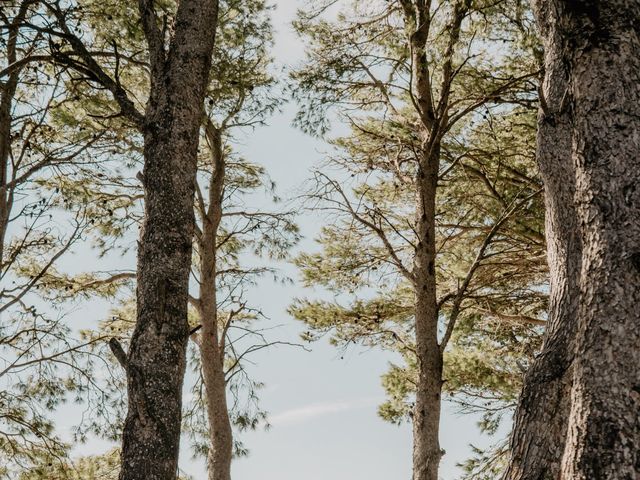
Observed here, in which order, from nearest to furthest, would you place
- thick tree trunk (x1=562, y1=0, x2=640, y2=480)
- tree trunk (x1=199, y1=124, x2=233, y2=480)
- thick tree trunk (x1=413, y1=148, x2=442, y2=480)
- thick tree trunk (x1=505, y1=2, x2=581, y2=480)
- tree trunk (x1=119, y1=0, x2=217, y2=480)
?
thick tree trunk (x1=562, y1=0, x2=640, y2=480), thick tree trunk (x1=505, y1=2, x2=581, y2=480), tree trunk (x1=119, y1=0, x2=217, y2=480), thick tree trunk (x1=413, y1=148, x2=442, y2=480), tree trunk (x1=199, y1=124, x2=233, y2=480)

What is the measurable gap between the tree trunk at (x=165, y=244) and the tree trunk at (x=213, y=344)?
18.4 ft

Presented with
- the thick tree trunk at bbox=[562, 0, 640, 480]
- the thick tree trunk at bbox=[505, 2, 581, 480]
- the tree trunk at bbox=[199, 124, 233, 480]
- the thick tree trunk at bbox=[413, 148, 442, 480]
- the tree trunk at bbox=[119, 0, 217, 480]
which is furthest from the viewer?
the tree trunk at bbox=[199, 124, 233, 480]

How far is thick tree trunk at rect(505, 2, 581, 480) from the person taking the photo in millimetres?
3600

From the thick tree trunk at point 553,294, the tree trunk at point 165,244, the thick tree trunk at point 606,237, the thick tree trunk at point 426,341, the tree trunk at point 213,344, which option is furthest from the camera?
the tree trunk at point 213,344

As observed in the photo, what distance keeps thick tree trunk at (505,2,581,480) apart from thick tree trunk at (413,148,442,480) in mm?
3718

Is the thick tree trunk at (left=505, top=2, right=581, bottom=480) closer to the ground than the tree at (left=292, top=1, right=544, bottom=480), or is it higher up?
closer to the ground

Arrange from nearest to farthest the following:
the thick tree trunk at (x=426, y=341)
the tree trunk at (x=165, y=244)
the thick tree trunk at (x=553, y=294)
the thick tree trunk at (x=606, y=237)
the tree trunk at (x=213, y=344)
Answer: the thick tree trunk at (x=606, y=237)
the thick tree trunk at (x=553, y=294)
the tree trunk at (x=165, y=244)
the thick tree trunk at (x=426, y=341)
the tree trunk at (x=213, y=344)

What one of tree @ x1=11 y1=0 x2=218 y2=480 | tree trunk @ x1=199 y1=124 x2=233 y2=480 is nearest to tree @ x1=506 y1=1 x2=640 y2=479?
tree @ x1=11 y1=0 x2=218 y2=480

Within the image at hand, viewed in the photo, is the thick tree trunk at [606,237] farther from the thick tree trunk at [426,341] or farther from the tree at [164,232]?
the thick tree trunk at [426,341]

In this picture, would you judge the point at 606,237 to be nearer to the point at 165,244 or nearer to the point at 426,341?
the point at 165,244

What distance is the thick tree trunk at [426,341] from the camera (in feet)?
24.2

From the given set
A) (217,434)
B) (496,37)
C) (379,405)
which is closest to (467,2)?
(496,37)

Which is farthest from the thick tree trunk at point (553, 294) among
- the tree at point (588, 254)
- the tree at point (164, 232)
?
the tree at point (164, 232)

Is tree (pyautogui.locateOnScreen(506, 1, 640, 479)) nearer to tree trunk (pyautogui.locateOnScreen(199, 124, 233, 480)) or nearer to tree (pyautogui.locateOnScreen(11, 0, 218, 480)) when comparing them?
tree (pyautogui.locateOnScreen(11, 0, 218, 480))
